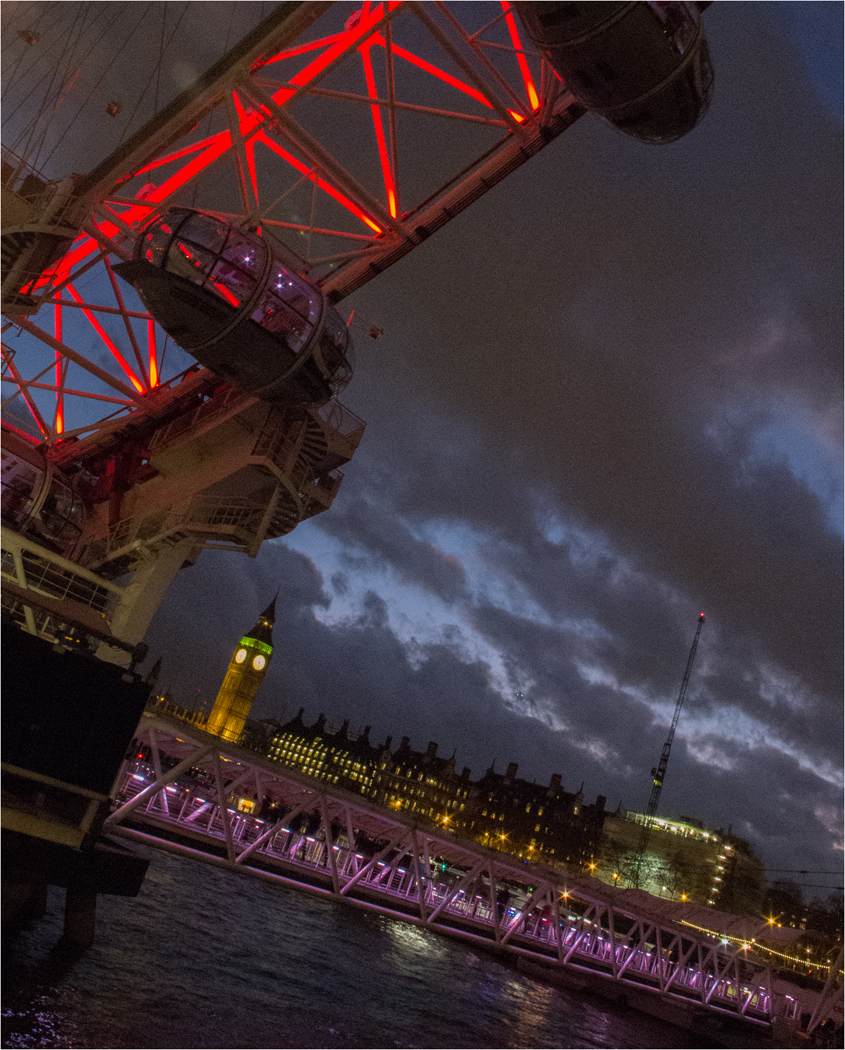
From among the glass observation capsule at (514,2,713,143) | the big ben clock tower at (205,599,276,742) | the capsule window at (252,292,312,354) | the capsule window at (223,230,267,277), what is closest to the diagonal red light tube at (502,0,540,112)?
the capsule window at (223,230,267,277)

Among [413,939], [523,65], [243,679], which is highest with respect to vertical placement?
[523,65]

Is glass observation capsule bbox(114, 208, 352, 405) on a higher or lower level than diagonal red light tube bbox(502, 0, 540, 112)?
lower

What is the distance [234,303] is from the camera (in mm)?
13305

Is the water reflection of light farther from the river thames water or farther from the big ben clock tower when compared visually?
the big ben clock tower

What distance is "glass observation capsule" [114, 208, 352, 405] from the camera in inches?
527

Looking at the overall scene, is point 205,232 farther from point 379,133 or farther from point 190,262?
point 379,133

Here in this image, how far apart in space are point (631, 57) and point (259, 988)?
723 inches

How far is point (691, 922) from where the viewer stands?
128 ft

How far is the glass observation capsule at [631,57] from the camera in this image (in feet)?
24.7

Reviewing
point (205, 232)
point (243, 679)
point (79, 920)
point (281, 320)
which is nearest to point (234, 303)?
point (281, 320)

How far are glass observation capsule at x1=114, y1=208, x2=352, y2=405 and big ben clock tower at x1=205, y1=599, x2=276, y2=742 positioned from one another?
90.2 meters

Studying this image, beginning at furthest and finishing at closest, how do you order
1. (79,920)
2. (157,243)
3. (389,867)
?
(389,867)
(79,920)
(157,243)

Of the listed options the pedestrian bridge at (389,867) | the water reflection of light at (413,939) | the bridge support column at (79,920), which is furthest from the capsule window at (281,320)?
the water reflection of light at (413,939)

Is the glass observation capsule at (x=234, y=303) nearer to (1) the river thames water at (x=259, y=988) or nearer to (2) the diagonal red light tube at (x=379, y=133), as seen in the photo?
(2) the diagonal red light tube at (x=379, y=133)
